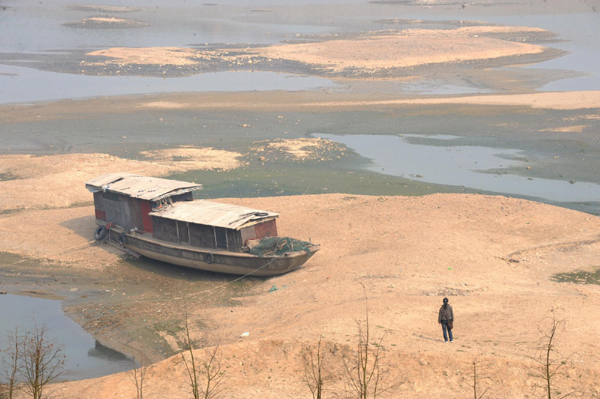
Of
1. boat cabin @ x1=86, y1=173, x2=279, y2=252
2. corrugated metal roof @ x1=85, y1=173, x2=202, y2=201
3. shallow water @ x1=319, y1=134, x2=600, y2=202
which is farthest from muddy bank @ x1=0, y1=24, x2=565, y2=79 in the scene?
boat cabin @ x1=86, y1=173, x2=279, y2=252

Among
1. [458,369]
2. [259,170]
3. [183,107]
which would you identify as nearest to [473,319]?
[458,369]

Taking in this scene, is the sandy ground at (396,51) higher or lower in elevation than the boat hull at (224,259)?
higher

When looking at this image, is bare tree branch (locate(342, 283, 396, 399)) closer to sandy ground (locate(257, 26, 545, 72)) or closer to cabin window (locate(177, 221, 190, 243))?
cabin window (locate(177, 221, 190, 243))

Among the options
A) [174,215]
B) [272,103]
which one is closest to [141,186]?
[174,215]

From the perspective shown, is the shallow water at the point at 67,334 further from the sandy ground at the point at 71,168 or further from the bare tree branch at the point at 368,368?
the sandy ground at the point at 71,168

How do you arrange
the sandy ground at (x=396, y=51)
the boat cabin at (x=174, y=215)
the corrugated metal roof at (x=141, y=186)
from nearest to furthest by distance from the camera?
the boat cabin at (x=174, y=215)
the corrugated metal roof at (x=141, y=186)
the sandy ground at (x=396, y=51)

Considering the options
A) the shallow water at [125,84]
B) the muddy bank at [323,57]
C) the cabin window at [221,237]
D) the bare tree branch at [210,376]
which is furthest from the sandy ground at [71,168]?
the muddy bank at [323,57]
